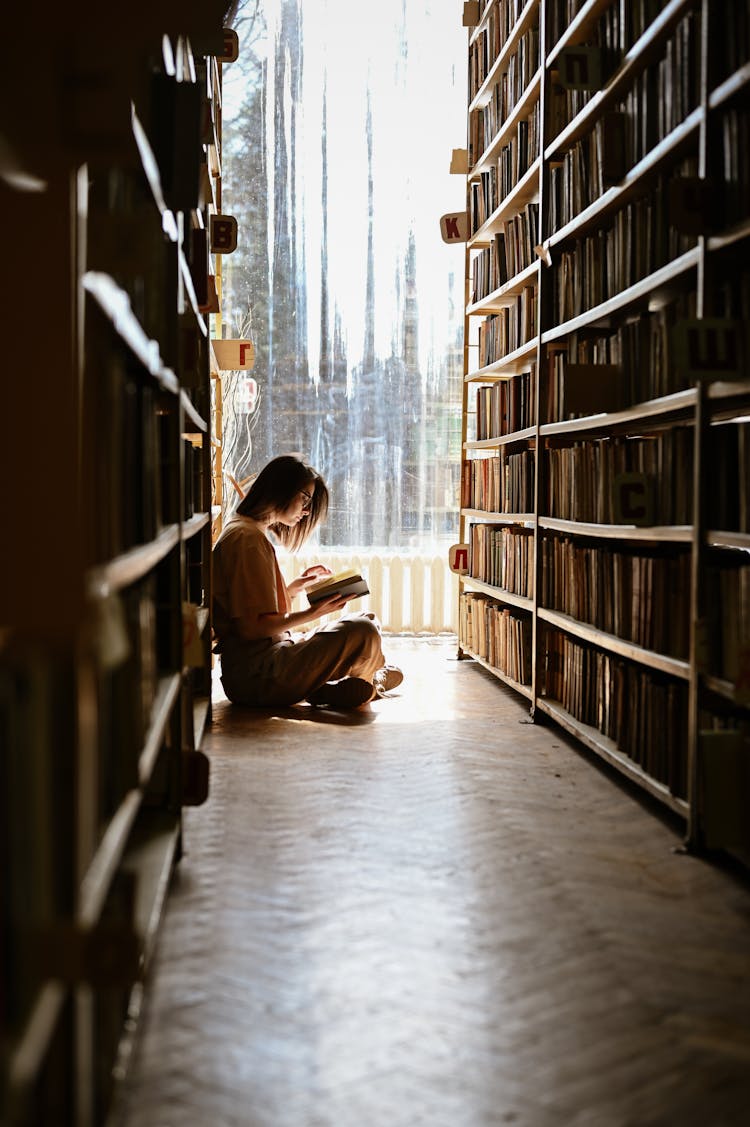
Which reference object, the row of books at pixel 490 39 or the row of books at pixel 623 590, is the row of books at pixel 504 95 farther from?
the row of books at pixel 623 590

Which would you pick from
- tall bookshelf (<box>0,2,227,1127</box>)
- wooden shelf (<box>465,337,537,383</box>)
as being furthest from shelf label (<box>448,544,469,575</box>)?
tall bookshelf (<box>0,2,227,1127</box>)

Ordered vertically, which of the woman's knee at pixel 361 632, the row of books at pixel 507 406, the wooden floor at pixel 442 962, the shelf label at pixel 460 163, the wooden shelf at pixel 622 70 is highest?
the shelf label at pixel 460 163

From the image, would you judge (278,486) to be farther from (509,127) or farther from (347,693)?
(509,127)

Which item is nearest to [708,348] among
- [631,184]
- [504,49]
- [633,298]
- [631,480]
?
[631,480]

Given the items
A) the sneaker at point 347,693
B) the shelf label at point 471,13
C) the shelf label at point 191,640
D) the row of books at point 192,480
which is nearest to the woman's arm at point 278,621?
the sneaker at point 347,693

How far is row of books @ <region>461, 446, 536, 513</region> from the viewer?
14.1ft

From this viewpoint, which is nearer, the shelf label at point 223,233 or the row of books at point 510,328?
the shelf label at point 223,233

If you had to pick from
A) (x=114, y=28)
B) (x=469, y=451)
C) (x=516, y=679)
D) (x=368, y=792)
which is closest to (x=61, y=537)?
(x=114, y=28)

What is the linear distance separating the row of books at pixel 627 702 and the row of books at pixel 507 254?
1573 mm

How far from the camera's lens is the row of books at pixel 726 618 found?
2312 mm

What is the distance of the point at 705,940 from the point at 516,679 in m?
2.48

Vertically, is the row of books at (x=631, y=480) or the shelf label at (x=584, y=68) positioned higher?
the shelf label at (x=584, y=68)

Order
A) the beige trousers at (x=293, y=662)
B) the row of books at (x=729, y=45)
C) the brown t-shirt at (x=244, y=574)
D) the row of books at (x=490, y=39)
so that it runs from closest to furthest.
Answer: the row of books at (x=729, y=45) < the brown t-shirt at (x=244, y=574) < the beige trousers at (x=293, y=662) < the row of books at (x=490, y=39)

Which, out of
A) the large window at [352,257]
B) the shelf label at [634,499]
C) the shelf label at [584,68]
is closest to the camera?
the shelf label at [634,499]
